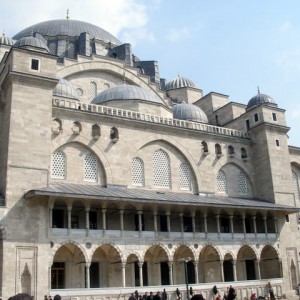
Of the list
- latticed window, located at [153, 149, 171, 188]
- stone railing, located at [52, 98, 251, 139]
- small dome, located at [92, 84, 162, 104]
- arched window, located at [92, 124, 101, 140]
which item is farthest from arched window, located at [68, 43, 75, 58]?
latticed window, located at [153, 149, 171, 188]

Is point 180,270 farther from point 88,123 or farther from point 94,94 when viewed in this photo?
point 94,94

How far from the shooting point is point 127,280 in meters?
23.9

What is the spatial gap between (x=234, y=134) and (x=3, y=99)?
15.9m

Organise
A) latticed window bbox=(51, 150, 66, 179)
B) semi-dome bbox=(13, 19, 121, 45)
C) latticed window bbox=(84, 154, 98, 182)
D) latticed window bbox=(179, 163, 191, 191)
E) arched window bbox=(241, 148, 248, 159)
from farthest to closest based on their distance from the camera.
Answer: semi-dome bbox=(13, 19, 121, 45) → arched window bbox=(241, 148, 248, 159) → latticed window bbox=(179, 163, 191, 191) → latticed window bbox=(84, 154, 98, 182) → latticed window bbox=(51, 150, 66, 179)

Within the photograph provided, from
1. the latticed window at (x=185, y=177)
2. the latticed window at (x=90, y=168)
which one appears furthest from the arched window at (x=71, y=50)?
the latticed window at (x=185, y=177)

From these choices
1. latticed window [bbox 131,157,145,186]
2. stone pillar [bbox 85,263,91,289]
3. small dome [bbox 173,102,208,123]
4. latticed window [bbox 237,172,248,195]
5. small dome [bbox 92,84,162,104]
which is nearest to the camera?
stone pillar [bbox 85,263,91,289]

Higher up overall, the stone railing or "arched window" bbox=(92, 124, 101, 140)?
the stone railing

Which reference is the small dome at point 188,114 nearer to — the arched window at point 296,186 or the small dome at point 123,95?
the small dome at point 123,95

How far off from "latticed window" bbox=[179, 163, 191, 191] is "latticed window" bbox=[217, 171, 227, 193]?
239 cm

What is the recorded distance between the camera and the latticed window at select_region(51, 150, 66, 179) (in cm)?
2359

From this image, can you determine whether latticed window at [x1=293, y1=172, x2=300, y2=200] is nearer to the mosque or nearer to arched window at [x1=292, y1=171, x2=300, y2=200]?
arched window at [x1=292, y1=171, x2=300, y2=200]

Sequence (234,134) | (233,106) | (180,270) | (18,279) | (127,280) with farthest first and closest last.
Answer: (233,106)
(234,134)
(180,270)
(127,280)
(18,279)

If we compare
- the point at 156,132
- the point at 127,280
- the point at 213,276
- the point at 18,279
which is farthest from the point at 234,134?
the point at 18,279

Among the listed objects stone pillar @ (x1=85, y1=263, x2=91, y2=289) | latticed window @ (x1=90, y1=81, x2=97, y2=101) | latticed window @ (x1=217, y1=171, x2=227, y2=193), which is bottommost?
stone pillar @ (x1=85, y1=263, x2=91, y2=289)
